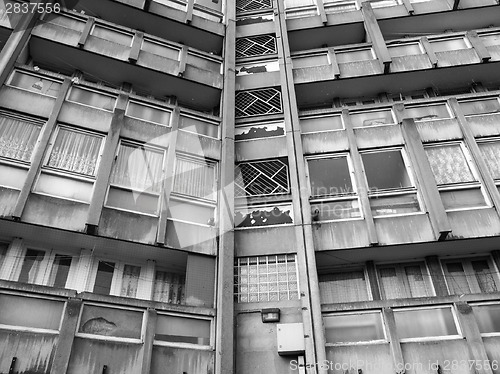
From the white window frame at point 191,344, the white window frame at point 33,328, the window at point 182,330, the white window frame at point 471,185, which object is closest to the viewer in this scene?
the white window frame at point 33,328

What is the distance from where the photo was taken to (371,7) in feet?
52.3

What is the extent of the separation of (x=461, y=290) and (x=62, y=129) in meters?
11.2

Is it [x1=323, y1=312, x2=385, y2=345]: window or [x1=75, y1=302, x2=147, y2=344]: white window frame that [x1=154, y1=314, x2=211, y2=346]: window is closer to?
[x1=75, y1=302, x2=147, y2=344]: white window frame

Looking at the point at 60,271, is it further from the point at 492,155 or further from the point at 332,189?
the point at 492,155

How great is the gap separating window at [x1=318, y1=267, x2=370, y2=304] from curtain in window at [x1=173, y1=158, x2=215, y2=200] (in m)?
3.88

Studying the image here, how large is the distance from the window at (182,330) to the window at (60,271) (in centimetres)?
252

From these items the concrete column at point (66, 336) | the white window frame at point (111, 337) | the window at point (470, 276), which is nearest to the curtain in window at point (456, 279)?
the window at point (470, 276)

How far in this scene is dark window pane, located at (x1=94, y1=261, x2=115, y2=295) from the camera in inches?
371

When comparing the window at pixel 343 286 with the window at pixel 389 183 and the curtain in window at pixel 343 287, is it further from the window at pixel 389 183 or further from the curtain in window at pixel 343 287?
the window at pixel 389 183

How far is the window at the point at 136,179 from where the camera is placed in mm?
10117

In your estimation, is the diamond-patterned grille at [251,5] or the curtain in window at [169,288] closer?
the curtain in window at [169,288]

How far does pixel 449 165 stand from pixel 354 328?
18.3 feet

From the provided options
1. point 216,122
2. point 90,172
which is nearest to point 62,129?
point 90,172

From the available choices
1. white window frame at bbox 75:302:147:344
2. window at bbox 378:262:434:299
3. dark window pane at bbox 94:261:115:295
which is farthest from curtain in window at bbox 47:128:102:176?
window at bbox 378:262:434:299
